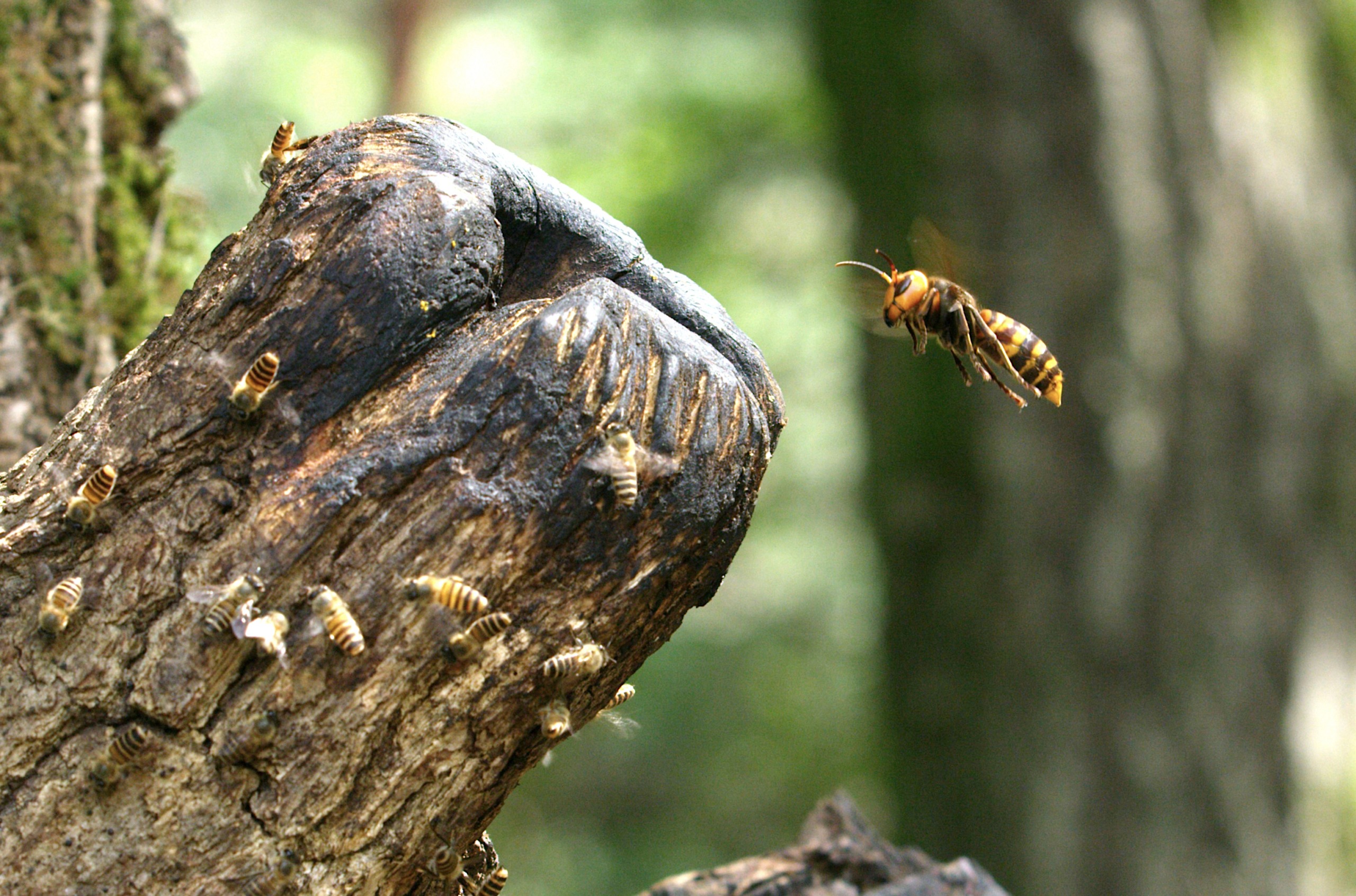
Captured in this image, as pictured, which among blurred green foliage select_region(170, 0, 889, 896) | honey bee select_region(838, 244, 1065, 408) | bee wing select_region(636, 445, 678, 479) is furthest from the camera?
blurred green foliage select_region(170, 0, 889, 896)

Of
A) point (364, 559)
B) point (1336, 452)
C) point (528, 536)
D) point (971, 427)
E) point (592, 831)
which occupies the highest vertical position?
point (1336, 452)

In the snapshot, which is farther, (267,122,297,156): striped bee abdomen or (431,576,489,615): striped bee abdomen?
(267,122,297,156): striped bee abdomen

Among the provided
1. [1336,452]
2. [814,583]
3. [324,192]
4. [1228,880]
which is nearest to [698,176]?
[814,583]

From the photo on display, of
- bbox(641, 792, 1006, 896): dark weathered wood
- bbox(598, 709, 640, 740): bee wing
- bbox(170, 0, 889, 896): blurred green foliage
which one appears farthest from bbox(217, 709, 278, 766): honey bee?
bbox(170, 0, 889, 896): blurred green foliage

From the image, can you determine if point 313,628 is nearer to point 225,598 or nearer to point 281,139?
point 225,598

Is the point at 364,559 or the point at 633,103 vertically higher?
the point at 633,103

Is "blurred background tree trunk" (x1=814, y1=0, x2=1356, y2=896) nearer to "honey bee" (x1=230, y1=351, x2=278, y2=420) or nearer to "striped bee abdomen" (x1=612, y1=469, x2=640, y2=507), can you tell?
"striped bee abdomen" (x1=612, y1=469, x2=640, y2=507)

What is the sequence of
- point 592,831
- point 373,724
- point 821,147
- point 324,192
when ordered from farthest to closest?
point 592,831
point 821,147
point 324,192
point 373,724

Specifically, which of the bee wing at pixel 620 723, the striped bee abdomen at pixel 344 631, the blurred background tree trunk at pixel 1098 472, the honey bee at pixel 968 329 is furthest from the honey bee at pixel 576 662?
the blurred background tree trunk at pixel 1098 472

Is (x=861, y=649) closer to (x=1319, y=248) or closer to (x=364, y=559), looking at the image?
(x=1319, y=248)
